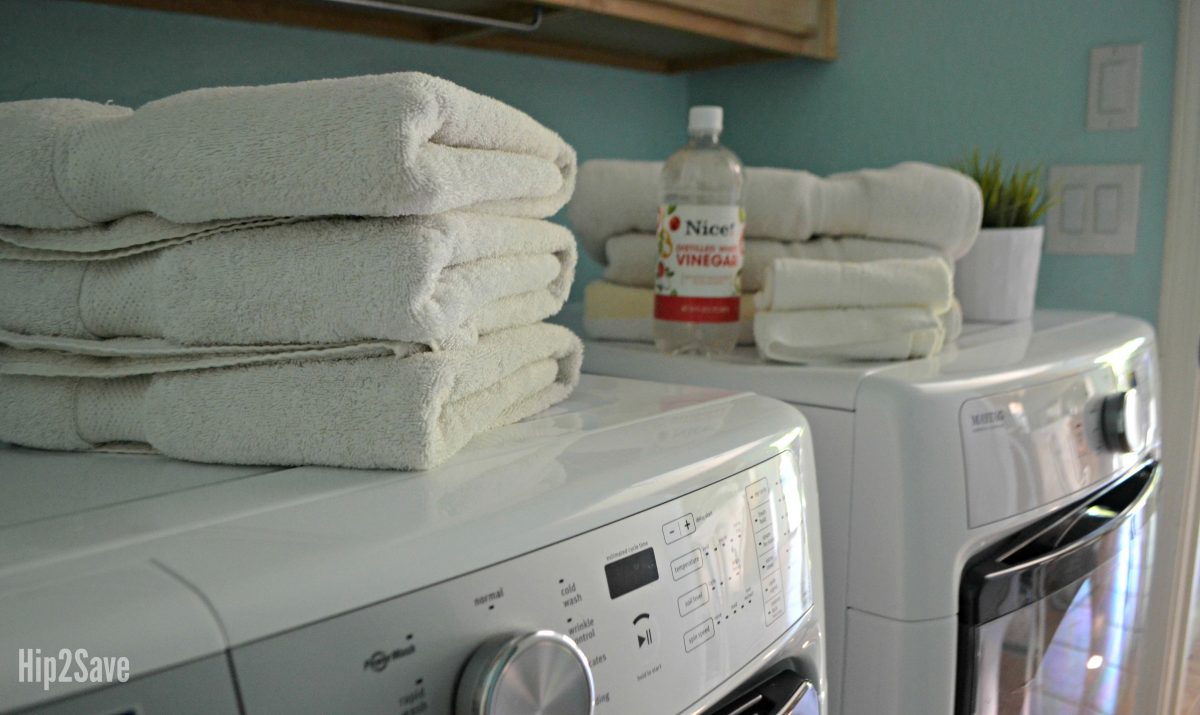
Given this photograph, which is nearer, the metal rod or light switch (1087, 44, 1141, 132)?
the metal rod

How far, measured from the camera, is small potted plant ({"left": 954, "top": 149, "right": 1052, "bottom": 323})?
3.65 feet

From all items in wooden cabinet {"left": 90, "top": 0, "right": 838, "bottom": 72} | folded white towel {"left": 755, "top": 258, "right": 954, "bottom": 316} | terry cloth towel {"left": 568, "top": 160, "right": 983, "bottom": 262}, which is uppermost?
wooden cabinet {"left": 90, "top": 0, "right": 838, "bottom": 72}

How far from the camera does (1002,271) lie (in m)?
1.12

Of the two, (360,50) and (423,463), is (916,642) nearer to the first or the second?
(423,463)

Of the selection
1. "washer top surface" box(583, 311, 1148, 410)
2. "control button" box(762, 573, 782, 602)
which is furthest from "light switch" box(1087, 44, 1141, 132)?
"control button" box(762, 573, 782, 602)

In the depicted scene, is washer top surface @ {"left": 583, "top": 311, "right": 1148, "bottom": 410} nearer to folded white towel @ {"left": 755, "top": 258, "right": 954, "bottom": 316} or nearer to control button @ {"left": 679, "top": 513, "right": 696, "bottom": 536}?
folded white towel @ {"left": 755, "top": 258, "right": 954, "bottom": 316}

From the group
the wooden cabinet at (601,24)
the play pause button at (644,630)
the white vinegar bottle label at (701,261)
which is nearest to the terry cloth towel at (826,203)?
the white vinegar bottle label at (701,261)

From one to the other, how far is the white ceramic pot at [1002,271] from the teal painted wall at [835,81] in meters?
0.22

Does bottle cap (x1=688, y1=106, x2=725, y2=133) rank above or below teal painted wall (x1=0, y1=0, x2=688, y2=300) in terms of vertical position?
below

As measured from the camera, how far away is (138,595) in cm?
31

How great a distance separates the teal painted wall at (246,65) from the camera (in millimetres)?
876

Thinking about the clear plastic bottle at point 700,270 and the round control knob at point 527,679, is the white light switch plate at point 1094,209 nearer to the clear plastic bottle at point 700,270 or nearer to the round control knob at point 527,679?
the clear plastic bottle at point 700,270

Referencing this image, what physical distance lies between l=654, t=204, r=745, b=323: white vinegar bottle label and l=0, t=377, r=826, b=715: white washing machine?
23 cm

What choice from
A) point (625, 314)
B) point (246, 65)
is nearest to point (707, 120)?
point (625, 314)
